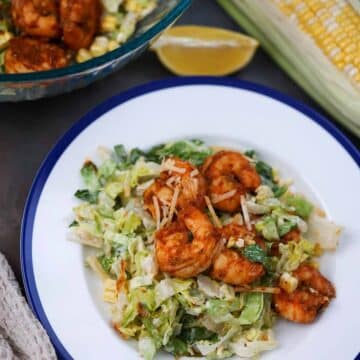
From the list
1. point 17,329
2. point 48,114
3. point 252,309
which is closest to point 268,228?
point 252,309

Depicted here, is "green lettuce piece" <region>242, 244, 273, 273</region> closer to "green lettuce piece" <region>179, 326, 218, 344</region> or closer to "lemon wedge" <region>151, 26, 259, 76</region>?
"green lettuce piece" <region>179, 326, 218, 344</region>

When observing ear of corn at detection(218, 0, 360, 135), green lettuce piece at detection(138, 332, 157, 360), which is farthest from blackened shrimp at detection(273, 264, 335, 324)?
ear of corn at detection(218, 0, 360, 135)

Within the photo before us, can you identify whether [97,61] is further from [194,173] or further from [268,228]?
[268,228]

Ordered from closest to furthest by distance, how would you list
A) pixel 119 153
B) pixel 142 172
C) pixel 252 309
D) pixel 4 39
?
1. pixel 252 309
2. pixel 142 172
3. pixel 119 153
4. pixel 4 39

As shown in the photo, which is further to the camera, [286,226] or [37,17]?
[37,17]


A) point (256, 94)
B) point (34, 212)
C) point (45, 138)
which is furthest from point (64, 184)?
point (256, 94)

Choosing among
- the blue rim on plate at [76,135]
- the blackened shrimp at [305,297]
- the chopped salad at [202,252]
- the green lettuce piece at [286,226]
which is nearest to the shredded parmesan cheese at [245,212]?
the chopped salad at [202,252]

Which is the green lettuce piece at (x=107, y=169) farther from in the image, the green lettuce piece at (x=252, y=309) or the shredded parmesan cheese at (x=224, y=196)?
the green lettuce piece at (x=252, y=309)
